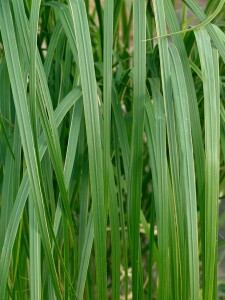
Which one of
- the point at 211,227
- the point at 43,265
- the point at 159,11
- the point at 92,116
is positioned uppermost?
the point at 159,11

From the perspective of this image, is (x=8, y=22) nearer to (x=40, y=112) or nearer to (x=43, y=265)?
(x=40, y=112)

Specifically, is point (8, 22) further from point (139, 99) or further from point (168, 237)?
point (168, 237)

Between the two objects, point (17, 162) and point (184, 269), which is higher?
point (17, 162)

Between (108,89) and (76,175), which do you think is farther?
(76,175)

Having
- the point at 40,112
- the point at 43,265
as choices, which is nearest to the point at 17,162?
the point at 40,112

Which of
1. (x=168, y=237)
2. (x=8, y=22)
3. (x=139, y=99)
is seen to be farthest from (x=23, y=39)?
(x=168, y=237)

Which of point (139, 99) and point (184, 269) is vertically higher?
point (139, 99)

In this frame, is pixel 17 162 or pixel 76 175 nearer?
pixel 17 162

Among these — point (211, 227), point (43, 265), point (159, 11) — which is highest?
point (159, 11)
